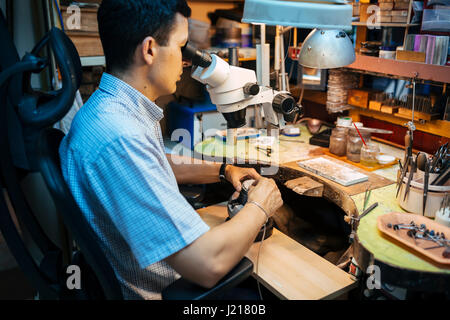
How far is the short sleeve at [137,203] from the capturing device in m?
0.91

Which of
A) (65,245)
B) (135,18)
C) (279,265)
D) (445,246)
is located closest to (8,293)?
(65,245)

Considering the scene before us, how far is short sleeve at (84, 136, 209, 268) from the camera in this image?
0.91 meters

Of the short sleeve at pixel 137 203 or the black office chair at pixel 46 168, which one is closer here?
the black office chair at pixel 46 168

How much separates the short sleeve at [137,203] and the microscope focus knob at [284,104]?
0.70m

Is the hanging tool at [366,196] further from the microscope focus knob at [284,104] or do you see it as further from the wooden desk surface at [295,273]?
the microscope focus knob at [284,104]

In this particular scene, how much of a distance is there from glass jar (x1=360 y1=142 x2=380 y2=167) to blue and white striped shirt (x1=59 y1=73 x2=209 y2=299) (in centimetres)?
118

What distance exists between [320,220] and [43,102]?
1.69 meters

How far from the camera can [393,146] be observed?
2086 millimetres

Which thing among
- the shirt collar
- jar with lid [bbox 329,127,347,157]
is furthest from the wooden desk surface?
jar with lid [bbox 329,127,347,157]

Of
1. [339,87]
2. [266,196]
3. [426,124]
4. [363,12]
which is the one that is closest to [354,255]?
[266,196]

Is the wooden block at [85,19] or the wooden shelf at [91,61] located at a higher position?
the wooden block at [85,19]

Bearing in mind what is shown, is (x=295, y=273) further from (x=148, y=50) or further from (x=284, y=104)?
(x=148, y=50)

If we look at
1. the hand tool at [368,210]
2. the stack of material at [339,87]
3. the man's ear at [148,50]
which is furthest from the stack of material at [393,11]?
the man's ear at [148,50]

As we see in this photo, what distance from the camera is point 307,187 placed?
62.4 inches
